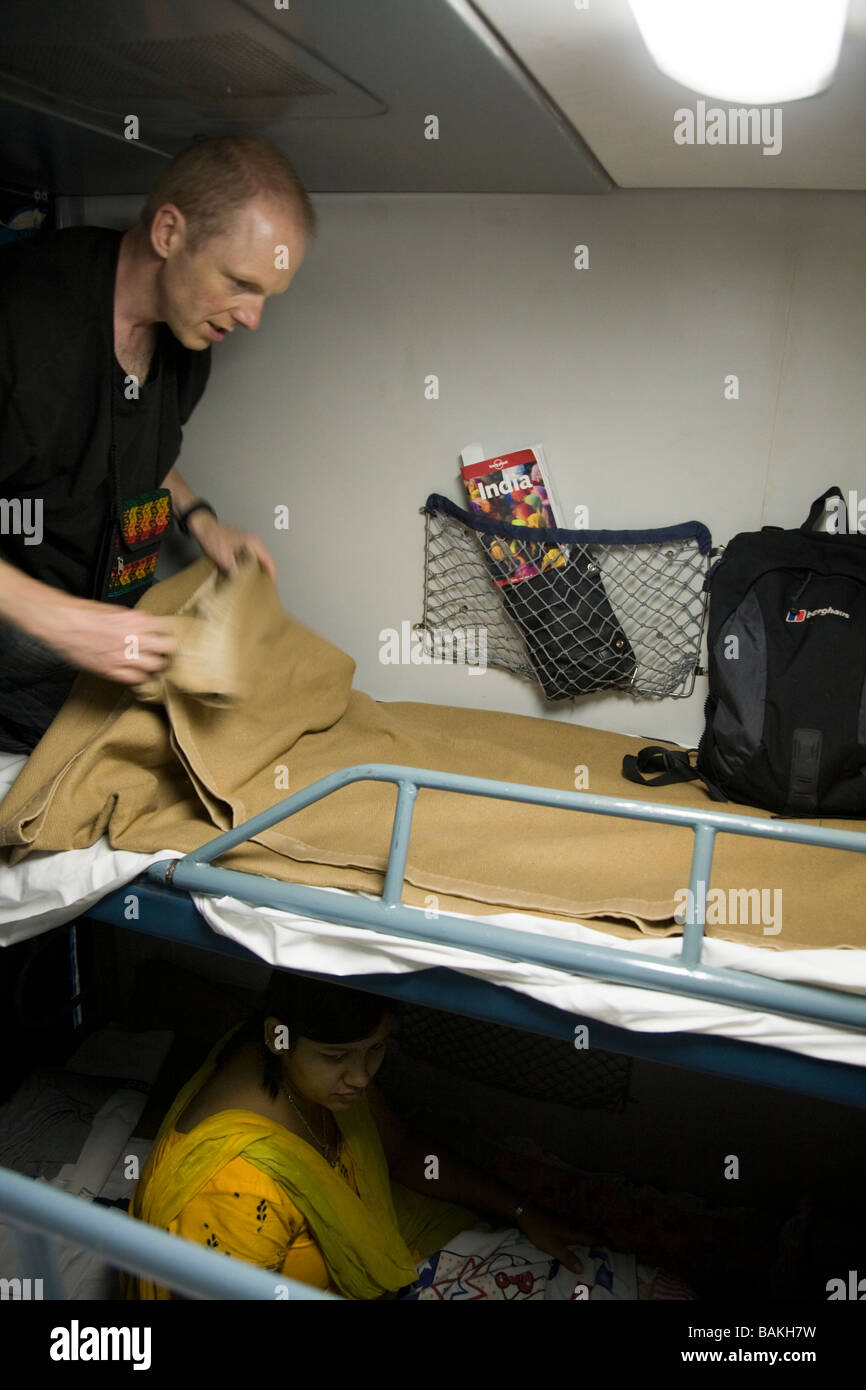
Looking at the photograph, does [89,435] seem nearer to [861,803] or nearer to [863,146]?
[863,146]

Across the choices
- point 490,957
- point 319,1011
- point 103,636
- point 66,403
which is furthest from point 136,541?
point 490,957

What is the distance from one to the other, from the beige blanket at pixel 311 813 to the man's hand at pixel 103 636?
0.07 m

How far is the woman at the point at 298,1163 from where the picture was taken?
5.65 ft

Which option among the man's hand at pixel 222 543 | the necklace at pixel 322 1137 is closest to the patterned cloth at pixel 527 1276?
the necklace at pixel 322 1137

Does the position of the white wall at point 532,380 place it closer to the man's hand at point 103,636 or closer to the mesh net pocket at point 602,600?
the mesh net pocket at point 602,600

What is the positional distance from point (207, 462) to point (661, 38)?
5.36 feet

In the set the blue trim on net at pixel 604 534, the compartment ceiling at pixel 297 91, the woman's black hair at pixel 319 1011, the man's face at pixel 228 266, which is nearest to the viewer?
the compartment ceiling at pixel 297 91

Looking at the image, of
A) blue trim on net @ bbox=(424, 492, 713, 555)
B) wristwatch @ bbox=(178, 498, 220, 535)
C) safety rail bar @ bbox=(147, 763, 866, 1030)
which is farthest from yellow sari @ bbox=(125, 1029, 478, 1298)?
blue trim on net @ bbox=(424, 492, 713, 555)

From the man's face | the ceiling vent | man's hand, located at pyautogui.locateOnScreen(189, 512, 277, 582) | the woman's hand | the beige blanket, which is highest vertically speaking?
the ceiling vent

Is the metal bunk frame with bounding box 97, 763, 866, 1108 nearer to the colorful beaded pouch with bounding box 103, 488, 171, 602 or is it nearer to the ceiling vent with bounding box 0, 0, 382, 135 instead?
the colorful beaded pouch with bounding box 103, 488, 171, 602

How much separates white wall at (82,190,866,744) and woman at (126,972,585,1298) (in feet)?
2.76

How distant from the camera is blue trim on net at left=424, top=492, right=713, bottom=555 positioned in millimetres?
2100

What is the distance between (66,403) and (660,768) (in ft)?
4.11

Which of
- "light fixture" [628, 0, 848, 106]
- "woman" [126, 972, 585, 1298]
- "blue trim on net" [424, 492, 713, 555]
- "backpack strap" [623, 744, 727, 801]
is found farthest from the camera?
"blue trim on net" [424, 492, 713, 555]
